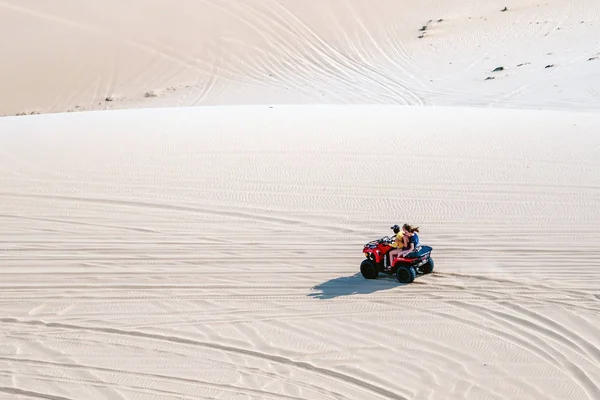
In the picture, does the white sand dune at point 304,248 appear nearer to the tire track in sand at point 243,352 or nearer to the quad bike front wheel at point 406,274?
the tire track in sand at point 243,352

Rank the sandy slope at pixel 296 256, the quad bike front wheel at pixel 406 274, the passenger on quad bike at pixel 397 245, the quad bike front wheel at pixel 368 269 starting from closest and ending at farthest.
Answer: the sandy slope at pixel 296 256, the quad bike front wheel at pixel 406 274, the passenger on quad bike at pixel 397 245, the quad bike front wheel at pixel 368 269

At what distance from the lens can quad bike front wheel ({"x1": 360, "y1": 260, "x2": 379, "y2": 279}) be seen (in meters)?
10.8

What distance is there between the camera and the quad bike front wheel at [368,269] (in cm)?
1084

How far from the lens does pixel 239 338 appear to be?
9.23 m

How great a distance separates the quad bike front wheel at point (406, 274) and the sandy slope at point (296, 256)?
0.56 feet

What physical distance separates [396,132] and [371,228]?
4.40m

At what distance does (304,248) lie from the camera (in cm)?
1202

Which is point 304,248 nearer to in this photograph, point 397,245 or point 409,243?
point 397,245

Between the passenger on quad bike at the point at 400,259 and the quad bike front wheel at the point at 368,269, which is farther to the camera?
the quad bike front wheel at the point at 368,269

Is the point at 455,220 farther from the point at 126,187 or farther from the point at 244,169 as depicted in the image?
the point at 126,187

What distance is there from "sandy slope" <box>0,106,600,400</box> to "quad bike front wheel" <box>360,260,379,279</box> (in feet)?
0.49

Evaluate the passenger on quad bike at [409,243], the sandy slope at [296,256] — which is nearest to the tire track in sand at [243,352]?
the sandy slope at [296,256]

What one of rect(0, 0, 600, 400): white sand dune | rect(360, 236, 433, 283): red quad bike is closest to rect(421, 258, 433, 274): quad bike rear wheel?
rect(360, 236, 433, 283): red quad bike

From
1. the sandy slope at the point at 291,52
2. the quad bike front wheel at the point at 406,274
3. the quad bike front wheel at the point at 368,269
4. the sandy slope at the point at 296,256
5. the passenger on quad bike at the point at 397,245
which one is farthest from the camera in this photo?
the sandy slope at the point at 291,52
